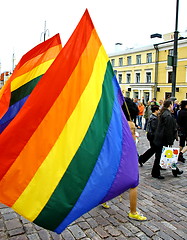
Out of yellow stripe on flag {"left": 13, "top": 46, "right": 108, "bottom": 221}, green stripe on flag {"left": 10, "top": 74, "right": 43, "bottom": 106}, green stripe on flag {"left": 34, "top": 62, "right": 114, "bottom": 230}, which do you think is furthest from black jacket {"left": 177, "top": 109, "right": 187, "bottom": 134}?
yellow stripe on flag {"left": 13, "top": 46, "right": 108, "bottom": 221}

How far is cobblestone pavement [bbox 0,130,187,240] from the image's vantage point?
3023 mm

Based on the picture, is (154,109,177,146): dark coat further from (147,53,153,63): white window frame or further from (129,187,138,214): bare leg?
(147,53,153,63): white window frame

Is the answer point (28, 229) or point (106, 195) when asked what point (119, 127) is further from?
point (28, 229)

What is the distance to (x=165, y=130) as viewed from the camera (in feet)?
16.7

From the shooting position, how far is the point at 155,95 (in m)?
36.5

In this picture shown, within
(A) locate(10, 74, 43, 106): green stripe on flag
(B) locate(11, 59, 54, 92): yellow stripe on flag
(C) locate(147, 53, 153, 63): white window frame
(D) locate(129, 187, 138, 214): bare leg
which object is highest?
(C) locate(147, 53, 153, 63): white window frame

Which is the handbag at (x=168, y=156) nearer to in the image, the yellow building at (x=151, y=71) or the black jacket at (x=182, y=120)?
the black jacket at (x=182, y=120)

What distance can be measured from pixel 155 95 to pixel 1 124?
3455 cm

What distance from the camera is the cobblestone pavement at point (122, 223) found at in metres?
3.02

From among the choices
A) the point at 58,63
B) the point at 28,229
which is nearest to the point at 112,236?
the point at 28,229

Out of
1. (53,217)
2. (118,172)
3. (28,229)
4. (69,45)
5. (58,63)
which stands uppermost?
(69,45)

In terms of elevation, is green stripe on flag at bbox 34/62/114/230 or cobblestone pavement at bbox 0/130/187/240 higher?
green stripe on flag at bbox 34/62/114/230

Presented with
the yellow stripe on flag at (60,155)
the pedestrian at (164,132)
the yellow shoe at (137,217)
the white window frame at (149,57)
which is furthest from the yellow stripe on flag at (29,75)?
the white window frame at (149,57)

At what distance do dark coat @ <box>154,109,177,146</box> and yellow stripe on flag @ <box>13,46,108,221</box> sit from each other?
285cm
